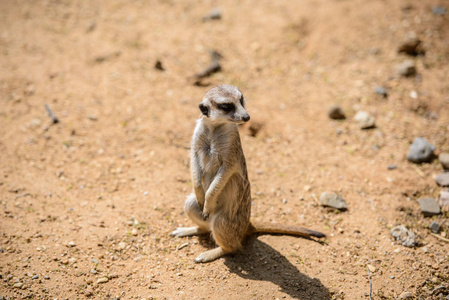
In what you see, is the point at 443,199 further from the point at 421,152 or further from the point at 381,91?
the point at 381,91

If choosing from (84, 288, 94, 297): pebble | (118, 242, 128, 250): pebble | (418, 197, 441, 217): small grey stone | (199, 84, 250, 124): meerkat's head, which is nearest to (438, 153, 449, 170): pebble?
(418, 197, 441, 217): small grey stone

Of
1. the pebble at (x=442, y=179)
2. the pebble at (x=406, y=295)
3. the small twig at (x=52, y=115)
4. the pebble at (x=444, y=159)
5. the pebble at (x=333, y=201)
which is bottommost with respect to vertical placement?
the pebble at (x=406, y=295)

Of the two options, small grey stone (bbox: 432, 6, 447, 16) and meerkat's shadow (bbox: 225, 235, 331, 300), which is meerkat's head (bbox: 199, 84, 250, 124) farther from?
small grey stone (bbox: 432, 6, 447, 16)

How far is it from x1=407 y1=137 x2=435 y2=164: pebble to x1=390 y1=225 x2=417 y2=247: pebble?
3.82 ft

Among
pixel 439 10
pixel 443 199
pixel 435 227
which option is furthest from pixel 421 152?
pixel 439 10

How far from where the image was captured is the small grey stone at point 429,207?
3.79m

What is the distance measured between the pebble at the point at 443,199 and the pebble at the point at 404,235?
2.08ft

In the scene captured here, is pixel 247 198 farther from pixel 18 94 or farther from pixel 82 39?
pixel 82 39

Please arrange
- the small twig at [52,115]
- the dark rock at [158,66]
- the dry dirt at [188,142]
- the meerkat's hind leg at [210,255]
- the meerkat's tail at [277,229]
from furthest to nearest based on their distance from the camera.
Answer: the dark rock at [158,66]
the small twig at [52,115]
the meerkat's tail at [277,229]
the meerkat's hind leg at [210,255]
the dry dirt at [188,142]

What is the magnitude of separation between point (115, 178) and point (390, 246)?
9.37 feet

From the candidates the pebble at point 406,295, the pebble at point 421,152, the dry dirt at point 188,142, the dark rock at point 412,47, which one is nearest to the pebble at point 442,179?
the dry dirt at point 188,142

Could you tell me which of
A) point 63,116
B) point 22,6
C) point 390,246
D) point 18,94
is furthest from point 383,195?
point 22,6

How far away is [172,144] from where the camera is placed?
4.56 metres

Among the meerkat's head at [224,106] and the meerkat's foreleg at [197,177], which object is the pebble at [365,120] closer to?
the meerkat's head at [224,106]
